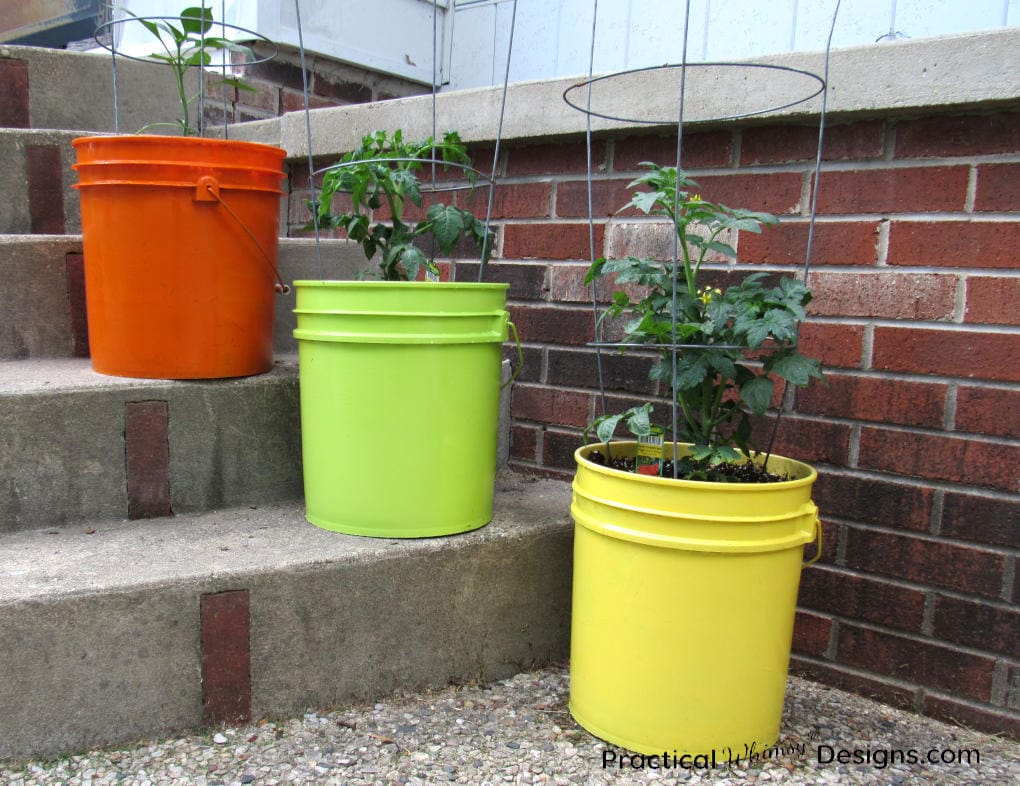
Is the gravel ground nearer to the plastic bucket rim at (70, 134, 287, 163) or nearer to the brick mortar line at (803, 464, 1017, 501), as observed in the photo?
the brick mortar line at (803, 464, 1017, 501)

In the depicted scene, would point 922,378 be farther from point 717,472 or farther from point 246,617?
point 246,617

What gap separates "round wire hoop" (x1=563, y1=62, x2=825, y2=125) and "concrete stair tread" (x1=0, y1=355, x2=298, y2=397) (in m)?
0.90

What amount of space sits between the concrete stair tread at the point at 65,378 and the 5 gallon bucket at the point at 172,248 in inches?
1.0

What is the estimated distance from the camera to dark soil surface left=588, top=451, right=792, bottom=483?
5.31 feet

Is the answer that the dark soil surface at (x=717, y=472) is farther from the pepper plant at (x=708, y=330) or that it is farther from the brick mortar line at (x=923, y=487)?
the brick mortar line at (x=923, y=487)

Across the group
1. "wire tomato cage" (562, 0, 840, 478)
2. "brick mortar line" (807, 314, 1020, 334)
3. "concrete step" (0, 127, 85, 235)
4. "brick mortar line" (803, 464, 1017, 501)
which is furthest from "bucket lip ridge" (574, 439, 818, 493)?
"concrete step" (0, 127, 85, 235)

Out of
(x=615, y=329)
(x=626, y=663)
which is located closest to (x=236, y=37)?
(x=615, y=329)

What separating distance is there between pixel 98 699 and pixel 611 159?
1.52m

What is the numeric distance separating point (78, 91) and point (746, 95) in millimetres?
1989

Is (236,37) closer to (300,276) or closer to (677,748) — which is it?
(300,276)

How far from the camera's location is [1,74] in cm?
260

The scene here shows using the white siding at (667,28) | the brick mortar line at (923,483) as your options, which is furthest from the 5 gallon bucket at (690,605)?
the white siding at (667,28)

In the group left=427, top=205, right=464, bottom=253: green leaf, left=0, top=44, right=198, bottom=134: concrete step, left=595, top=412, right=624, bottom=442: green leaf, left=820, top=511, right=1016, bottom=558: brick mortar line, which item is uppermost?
left=0, top=44, right=198, bottom=134: concrete step

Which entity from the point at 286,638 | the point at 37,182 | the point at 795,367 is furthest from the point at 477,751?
the point at 37,182
